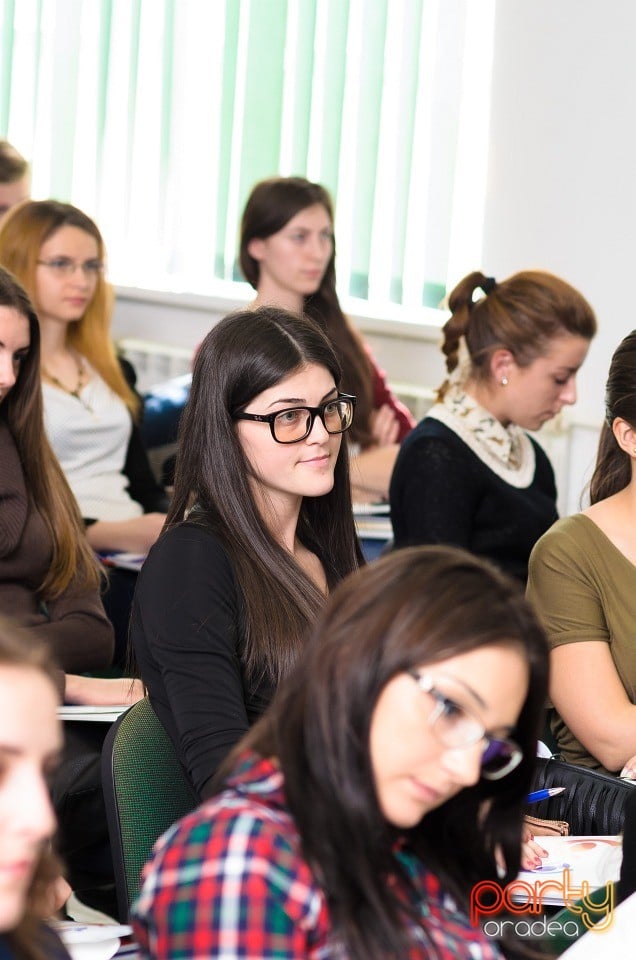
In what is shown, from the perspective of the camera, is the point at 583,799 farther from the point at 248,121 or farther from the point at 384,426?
the point at 248,121

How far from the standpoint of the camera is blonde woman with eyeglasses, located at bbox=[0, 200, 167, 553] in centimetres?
317

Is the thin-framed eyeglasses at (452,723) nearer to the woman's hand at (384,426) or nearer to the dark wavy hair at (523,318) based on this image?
the dark wavy hair at (523,318)

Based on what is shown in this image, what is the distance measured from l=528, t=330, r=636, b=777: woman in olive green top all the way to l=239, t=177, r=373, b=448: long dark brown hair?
56.6 inches

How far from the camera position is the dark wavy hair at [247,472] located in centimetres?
154

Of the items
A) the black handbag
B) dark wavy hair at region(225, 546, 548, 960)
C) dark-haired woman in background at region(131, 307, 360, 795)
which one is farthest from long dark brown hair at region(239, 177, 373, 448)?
dark wavy hair at region(225, 546, 548, 960)

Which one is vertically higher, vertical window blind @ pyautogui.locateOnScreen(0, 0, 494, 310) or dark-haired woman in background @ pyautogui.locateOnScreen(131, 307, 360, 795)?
vertical window blind @ pyautogui.locateOnScreen(0, 0, 494, 310)

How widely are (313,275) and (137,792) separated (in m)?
2.24

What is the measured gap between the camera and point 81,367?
3.23 m

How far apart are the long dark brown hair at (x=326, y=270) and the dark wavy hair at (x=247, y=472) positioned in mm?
1686

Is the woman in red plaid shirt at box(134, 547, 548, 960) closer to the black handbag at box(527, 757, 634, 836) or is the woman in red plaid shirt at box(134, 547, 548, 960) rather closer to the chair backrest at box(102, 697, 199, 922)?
the chair backrest at box(102, 697, 199, 922)

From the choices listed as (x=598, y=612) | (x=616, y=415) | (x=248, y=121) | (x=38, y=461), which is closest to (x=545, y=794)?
(x=598, y=612)

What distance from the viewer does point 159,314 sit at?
16.2 ft

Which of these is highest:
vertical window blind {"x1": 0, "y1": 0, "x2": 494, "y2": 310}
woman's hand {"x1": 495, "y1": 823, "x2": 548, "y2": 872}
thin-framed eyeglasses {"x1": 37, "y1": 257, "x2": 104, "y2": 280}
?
vertical window blind {"x1": 0, "y1": 0, "x2": 494, "y2": 310}

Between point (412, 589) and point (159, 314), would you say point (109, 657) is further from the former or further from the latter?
point (159, 314)
